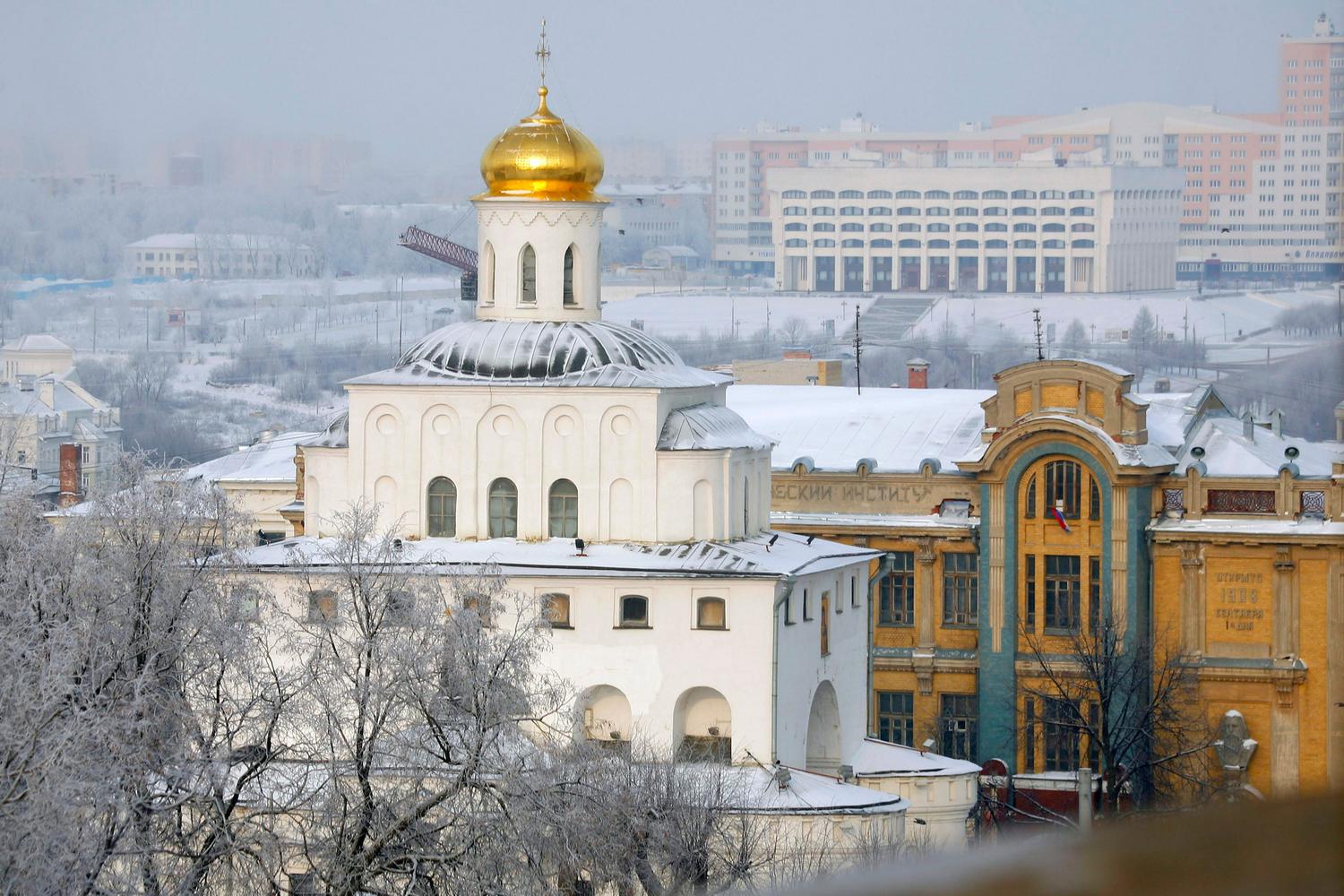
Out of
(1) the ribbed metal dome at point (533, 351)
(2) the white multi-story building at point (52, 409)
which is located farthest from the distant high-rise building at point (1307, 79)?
(1) the ribbed metal dome at point (533, 351)

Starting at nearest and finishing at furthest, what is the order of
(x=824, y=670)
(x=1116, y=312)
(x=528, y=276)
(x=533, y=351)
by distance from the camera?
(x=824, y=670) → (x=533, y=351) → (x=528, y=276) → (x=1116, y=312)

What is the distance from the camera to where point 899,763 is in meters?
38.6

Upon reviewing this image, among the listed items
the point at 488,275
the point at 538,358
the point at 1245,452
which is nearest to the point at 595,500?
the point at 538,358

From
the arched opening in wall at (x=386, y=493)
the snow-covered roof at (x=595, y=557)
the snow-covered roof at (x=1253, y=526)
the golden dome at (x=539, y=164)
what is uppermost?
the golden dome at (x=539, y=164)

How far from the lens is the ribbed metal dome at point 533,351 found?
3869cm

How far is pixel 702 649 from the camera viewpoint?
3631 cm

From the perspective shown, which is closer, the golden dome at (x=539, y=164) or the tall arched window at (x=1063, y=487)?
the golden dome at (x=539, y=164)

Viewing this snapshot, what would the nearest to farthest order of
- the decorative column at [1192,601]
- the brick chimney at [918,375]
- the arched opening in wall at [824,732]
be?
1. the arched opening in wall at [824,732]
2. the decorative column at [1192,601]
3. the brick chimney at [918,375]

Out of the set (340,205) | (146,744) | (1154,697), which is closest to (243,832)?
(146,744)

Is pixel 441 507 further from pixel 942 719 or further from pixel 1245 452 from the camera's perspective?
pixel 1245 452

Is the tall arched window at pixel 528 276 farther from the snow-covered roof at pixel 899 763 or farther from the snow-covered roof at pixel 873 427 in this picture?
the snow-covered roof at pixel 873 427

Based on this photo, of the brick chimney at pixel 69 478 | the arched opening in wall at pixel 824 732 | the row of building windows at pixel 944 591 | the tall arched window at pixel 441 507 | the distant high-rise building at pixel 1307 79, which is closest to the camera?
the tall arched window at pixel 441 507

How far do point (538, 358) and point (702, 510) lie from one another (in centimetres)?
339

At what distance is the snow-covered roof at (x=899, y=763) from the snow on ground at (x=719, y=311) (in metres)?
124
